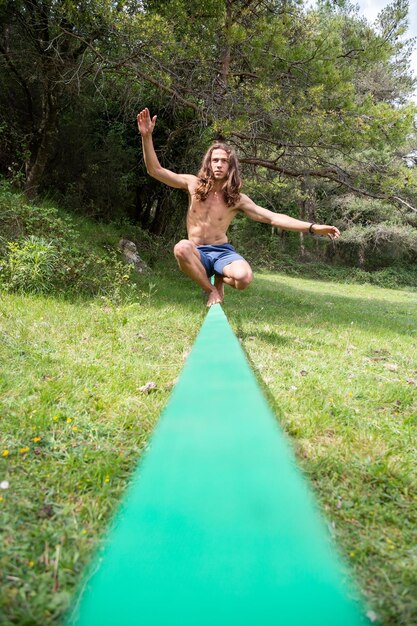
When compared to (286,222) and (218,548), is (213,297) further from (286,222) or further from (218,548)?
(218,548)

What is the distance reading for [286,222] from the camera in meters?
3.87

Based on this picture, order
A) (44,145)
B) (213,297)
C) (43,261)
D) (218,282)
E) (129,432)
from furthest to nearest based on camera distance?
(44,145) → (218,282) → (43,261) → (213,297) → (129,432)

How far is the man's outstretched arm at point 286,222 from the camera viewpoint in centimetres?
347

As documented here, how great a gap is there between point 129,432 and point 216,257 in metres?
2.87

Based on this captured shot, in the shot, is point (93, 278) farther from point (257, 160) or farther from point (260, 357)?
point (257, 160)

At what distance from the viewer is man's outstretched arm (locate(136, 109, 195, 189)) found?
3.75 metres

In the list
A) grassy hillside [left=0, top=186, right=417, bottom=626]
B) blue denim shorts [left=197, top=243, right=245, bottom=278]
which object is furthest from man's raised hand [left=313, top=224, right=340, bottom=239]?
grassy hillside [left=0, top=186, right=417, bottom=626]

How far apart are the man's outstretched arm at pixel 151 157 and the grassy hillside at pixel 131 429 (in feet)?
4.86

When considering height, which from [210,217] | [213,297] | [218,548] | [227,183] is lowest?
[213,297]

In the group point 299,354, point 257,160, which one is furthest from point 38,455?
point 257,160

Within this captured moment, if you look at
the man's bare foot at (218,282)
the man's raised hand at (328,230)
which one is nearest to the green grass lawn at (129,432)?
the man's bare foot at (218,282)

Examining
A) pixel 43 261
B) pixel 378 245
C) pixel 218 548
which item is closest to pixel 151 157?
pixel 43 261

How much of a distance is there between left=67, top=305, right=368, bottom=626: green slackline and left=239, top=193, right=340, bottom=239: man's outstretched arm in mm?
2757

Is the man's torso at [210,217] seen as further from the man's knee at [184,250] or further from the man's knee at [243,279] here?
the man's knee at [243,279]
